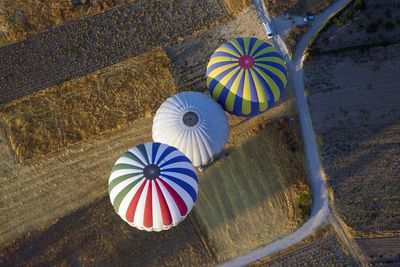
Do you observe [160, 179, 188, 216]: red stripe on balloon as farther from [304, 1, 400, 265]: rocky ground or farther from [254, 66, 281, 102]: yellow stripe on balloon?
[304, 1, 400, 265]: rocky ground

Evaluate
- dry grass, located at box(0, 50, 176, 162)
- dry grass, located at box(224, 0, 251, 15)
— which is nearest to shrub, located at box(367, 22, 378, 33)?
dry grass, located at box(224, 0, 251, 15)

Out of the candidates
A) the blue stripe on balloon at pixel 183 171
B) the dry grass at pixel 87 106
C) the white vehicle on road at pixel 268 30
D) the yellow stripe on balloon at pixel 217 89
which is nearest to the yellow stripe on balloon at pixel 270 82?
the yellow stripe on balloon at pixel 217 89

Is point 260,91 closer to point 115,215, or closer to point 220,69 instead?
point 220,69

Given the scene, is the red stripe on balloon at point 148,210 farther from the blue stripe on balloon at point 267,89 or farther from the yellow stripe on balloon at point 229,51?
the yellow stripe on balloon at point 229,51

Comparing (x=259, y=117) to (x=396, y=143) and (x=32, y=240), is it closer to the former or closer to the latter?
(x=396, y=143)

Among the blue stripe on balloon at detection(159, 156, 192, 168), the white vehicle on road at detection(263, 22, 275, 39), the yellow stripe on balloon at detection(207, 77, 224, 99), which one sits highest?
the white vehicle on road at detection(263, 22, 275, 39)

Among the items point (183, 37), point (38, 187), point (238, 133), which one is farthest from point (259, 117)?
point (38, 187)

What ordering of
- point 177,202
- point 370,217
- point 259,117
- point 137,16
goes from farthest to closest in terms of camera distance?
point 137,16, point 259,117, point 370,217, point 177,202
